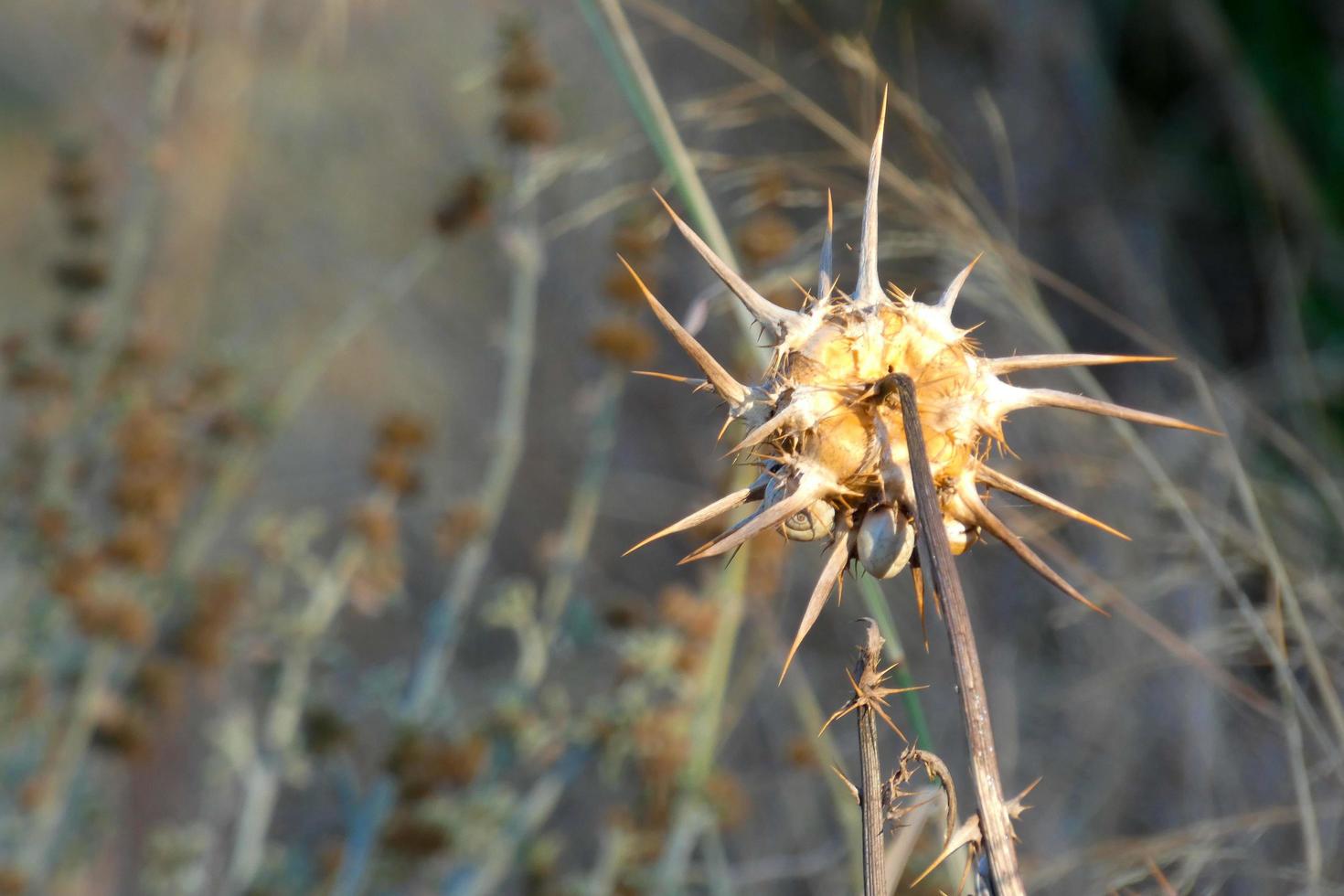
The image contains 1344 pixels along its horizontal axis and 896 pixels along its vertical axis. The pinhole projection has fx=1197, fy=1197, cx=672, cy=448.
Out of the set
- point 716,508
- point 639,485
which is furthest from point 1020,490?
point 639,485

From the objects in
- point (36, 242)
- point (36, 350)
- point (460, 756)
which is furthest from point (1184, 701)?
point (36, 242)

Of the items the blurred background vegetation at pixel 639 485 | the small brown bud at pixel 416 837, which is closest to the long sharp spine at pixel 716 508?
the blurred background vegetation at pixel 639 485

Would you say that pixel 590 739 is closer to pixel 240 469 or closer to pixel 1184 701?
pixel 240 469

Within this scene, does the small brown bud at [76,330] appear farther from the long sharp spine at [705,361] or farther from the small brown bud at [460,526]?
the long sharp spine at [705,361]

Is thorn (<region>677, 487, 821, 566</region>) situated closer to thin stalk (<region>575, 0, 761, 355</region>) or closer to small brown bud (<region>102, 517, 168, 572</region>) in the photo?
thin stalk (<region>575, 0, 761, 355</region>)

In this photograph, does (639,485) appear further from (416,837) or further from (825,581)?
(825,581)

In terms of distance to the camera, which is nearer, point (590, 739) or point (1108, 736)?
point (590, 739)

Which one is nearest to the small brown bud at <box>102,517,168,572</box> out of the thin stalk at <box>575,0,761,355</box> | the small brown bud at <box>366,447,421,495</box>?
the small brown bud at <box>366,447,421,495</box>
